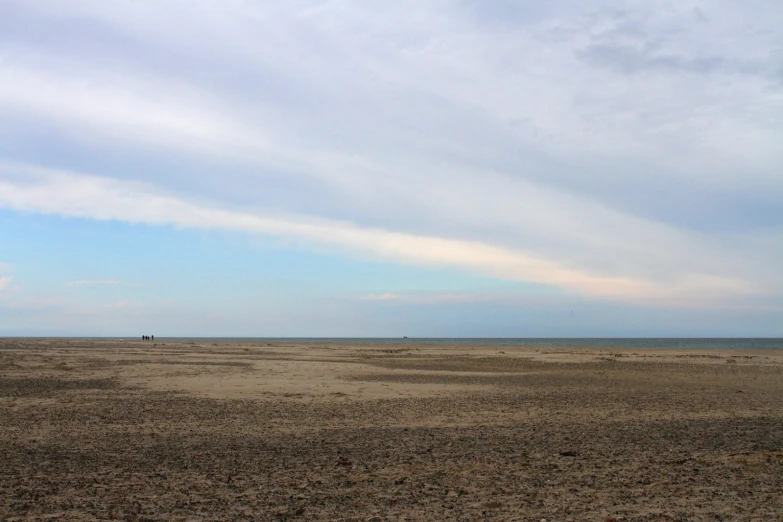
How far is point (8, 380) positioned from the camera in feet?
80.5

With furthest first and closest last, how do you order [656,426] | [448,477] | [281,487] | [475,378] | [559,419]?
[475,378] → [559,419] → [656,426] → [448,477] → [281,487]

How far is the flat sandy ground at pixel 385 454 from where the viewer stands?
8.01m

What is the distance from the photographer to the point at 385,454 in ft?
37.1

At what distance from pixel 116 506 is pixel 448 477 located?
467 cm

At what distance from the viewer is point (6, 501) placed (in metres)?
8.06

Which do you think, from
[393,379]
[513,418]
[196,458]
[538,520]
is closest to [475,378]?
[393,379]

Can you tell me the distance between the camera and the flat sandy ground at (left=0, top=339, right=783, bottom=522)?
801 centimetres

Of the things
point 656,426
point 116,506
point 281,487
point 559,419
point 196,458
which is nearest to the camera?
point 116,506

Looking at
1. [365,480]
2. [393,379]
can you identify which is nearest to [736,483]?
[365,480]

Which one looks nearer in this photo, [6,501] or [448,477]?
[6,501]

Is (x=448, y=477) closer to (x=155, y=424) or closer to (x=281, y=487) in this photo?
(x=281, y=487)

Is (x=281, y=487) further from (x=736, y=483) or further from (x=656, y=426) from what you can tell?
(x=656, y=426)

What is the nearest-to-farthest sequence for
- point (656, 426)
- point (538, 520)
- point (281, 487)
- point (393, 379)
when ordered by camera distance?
point (538, 520), point (281, 487), point (656, 426), point (393, 379)

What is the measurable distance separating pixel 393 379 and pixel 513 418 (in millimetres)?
12701
